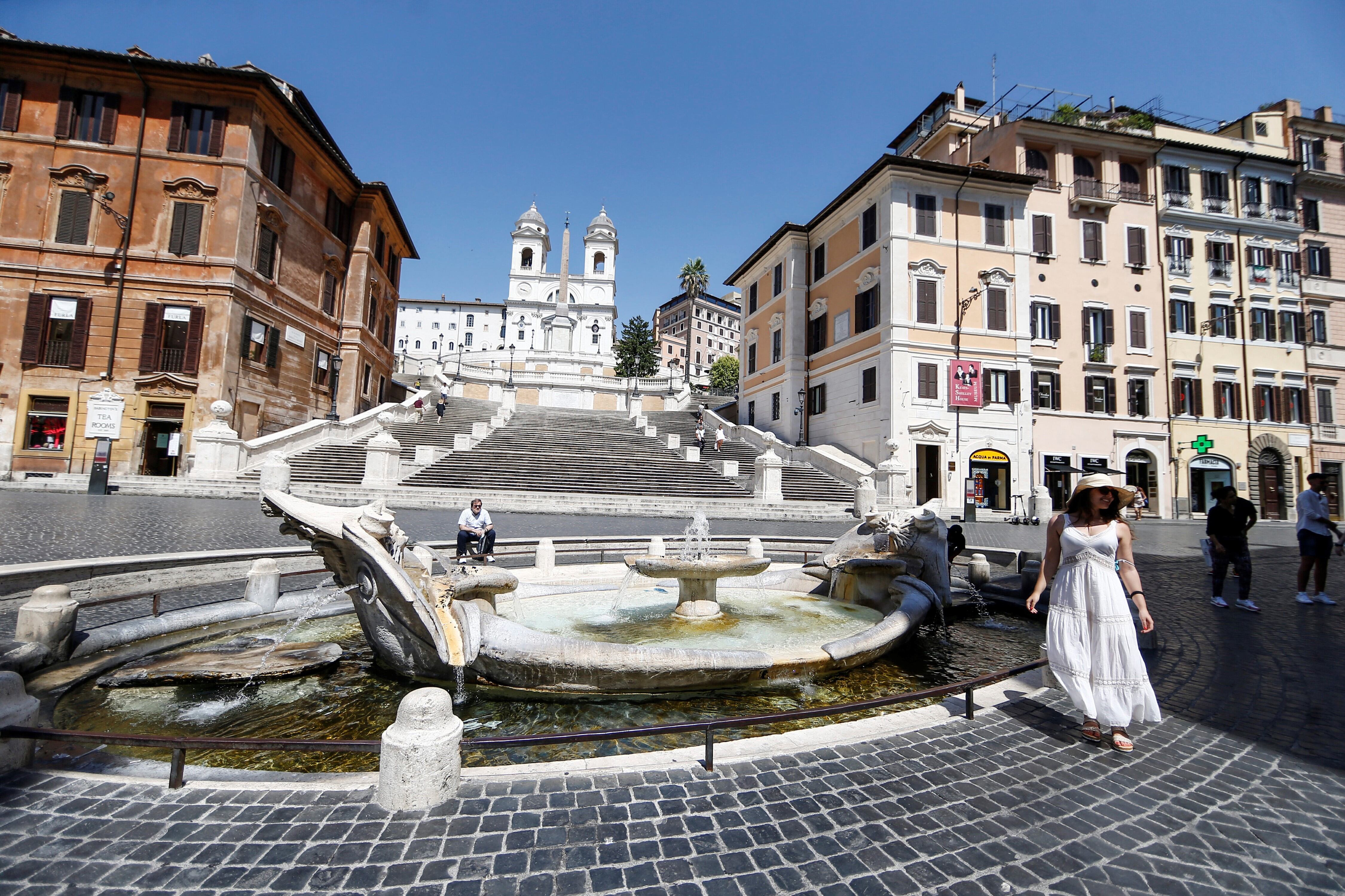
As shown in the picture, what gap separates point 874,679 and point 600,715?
2.63 m

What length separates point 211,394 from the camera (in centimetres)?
2123

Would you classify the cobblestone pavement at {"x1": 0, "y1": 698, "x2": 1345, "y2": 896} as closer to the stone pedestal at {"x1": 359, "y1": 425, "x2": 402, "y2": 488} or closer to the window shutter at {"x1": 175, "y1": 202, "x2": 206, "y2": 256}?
the stone pedestal at {"x1": 359, "y1": 425, "x2": 402, "y2": 488}

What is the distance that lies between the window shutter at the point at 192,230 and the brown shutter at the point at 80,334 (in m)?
3.80

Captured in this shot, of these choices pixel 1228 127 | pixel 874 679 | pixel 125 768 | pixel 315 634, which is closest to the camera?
pixel 125 768

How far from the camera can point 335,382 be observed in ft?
90.5

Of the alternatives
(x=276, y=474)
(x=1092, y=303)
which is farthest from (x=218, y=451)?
(x=1092, y=303)

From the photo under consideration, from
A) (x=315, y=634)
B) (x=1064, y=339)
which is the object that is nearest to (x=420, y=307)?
(x=1064, y=339)

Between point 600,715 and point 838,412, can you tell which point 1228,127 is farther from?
point 600,715

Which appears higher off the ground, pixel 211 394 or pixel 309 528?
pixel 211 394

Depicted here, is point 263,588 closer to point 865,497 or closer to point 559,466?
point 559,466

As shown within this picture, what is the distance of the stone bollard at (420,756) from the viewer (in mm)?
2648

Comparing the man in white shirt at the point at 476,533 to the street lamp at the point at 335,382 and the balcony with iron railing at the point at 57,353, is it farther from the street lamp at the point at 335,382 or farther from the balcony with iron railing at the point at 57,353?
the balcony with iron railing at the point at 57,353

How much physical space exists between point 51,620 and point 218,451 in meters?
16.6

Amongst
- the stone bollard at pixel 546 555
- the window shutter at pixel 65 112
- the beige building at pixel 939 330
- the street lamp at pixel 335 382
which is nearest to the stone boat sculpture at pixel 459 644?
the stone bollard at pixel 546 555
